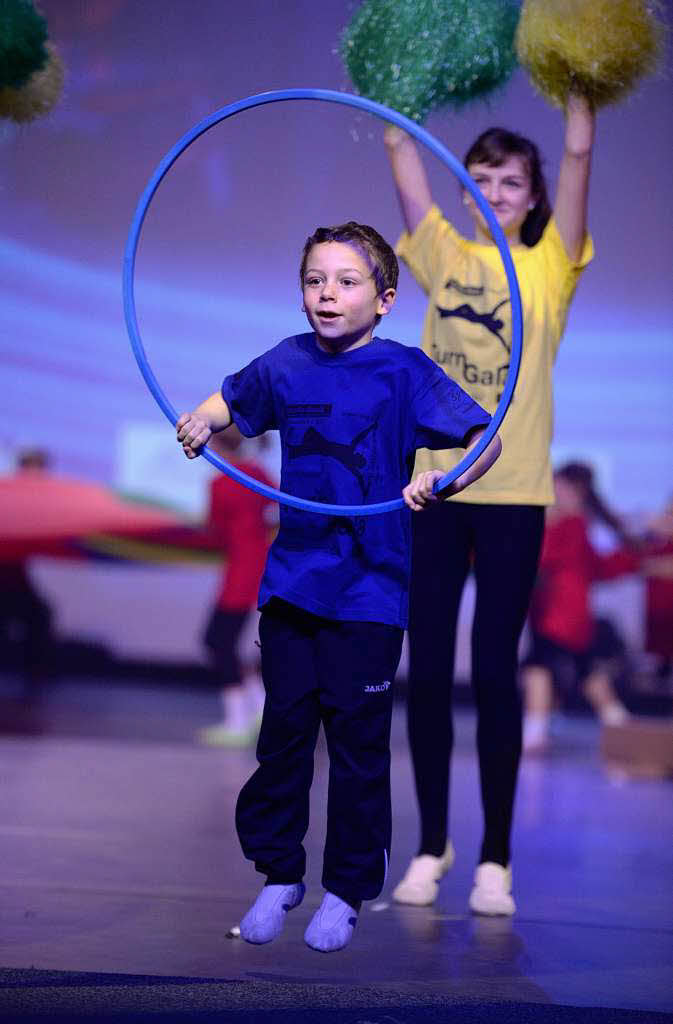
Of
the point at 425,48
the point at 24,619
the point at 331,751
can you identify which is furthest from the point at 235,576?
the point at 331,751

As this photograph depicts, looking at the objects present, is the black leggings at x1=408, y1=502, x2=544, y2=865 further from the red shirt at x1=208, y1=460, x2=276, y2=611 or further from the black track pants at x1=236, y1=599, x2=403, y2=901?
the red shirt at x1=208, y1=460, x2=276, y2=611

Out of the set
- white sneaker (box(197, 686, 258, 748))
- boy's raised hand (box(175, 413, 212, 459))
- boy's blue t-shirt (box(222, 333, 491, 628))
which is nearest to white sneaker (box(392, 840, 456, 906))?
boy's blue t-shirt (box(222, 333, 491, 628))

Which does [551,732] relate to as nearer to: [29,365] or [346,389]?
[29,365]

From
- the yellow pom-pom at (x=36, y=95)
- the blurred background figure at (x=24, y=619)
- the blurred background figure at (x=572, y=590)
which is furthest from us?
the blurred background figure at (x=24, y=619)

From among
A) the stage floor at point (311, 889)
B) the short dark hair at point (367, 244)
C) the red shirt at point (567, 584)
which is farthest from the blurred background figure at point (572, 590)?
the short dark hair at point (367, 244)

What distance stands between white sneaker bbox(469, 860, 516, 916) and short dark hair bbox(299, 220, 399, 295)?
4.32 ft

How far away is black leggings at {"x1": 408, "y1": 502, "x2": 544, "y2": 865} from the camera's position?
3.09 metres

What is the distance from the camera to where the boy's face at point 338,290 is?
2521 millimetres

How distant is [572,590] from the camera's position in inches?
289

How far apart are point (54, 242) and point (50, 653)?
8.20 ft

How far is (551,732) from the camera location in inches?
289

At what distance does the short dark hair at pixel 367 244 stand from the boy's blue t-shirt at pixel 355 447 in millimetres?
124

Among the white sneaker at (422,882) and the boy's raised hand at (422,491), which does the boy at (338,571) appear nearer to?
the boy's raised hand at (422,491)

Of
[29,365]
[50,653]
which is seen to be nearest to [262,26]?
[29,365]
